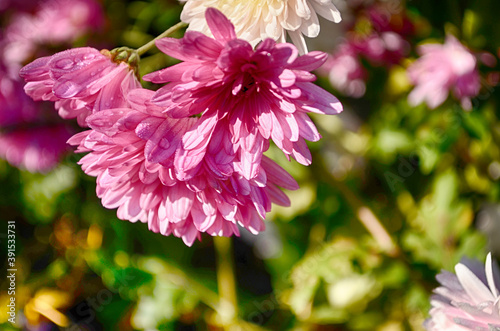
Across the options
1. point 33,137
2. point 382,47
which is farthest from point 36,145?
point 382,47

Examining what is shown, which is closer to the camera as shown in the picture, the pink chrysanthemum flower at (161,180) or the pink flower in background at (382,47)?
the pink chrysanthemum flower at (161,180)

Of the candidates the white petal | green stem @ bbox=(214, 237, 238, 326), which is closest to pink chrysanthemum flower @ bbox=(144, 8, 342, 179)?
the white petal

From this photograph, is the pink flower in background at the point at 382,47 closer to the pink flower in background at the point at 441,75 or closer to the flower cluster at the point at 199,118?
the pink flower in background at the point at 441,75

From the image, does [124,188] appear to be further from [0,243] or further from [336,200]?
[0,243]

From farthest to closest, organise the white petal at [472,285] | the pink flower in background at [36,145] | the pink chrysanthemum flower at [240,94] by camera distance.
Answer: the pink flower in background at [36,145]
the white petal at [472,285]
the pink chrysanthemum flower at [240,94]

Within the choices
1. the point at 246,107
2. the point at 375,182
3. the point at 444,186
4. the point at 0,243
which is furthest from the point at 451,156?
the point at 0,243

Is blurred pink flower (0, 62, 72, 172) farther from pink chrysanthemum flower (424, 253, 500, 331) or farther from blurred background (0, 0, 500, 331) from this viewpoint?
pink chrysanthemum flower (424, 253, 500, 331)

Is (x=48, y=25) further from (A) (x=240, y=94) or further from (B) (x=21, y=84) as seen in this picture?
(A) (x=240, y=94)

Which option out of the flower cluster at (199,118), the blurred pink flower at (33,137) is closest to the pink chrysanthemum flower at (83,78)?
the flower cluster at (199,118)
